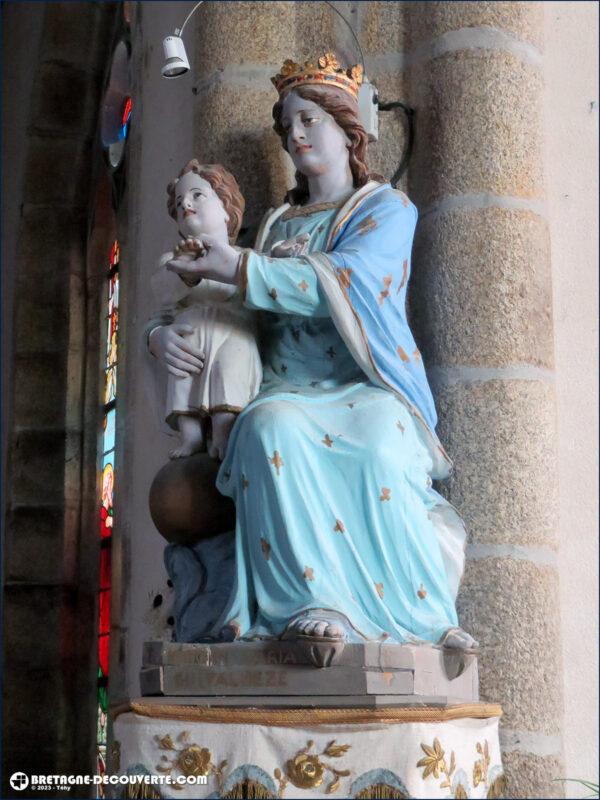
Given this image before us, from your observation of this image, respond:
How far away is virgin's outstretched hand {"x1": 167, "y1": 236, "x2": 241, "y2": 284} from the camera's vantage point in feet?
12.1

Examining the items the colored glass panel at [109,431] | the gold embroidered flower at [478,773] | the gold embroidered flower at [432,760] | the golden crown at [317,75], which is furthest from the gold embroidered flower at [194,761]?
the colored glass panel at [109,431]

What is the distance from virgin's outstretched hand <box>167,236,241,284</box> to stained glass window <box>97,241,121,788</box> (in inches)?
116

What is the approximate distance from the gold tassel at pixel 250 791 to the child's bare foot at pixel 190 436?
0.87 meters

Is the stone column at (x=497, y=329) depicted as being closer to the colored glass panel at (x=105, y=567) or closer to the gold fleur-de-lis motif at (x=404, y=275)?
the gold fleur-de-lis motif at (x=404, y=275)

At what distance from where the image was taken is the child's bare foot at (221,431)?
3695 mm

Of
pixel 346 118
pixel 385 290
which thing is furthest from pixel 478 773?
pixel 346 118

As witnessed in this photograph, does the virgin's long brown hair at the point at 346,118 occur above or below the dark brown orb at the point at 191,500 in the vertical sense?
above

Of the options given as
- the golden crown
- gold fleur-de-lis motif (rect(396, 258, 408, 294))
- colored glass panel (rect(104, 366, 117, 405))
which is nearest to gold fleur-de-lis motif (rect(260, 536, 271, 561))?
gold fleur-de-lis motif (rect(396, 258, 408, 294))

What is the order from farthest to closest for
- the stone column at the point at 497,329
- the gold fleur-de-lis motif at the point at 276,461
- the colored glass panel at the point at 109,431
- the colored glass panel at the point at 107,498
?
the colored glass panel at the point at 109,431
the colored glass panel at the point at 107,498
the stone column at the point at 497,329
the gold fleur-de-lis motif at the point at 276,461

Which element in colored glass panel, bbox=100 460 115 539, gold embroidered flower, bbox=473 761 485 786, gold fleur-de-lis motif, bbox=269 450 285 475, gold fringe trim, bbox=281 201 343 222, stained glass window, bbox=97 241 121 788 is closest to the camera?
gold embroidered flower, bbox=473 761 485 786

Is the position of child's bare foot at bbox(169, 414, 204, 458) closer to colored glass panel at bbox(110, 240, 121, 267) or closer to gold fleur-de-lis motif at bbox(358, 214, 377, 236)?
gold fleur-de-lis motif at bbox(358, 214, 377, 236)

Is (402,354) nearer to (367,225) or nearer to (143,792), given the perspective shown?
(367,225)

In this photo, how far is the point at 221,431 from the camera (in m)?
3.70

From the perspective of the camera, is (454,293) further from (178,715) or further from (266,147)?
(178,715)
